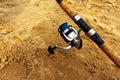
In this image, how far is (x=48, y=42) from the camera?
13.7ft

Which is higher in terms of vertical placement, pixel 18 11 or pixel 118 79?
pixel 18 11

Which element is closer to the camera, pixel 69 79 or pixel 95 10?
pixel 69 79

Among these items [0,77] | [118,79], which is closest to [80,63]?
[118,79]

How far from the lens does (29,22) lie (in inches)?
183

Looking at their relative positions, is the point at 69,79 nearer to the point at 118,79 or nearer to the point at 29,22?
the point at 118,79

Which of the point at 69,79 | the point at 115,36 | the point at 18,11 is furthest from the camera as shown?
the point at 18,11

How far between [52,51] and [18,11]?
1.43 meters

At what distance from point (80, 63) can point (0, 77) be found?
3.60 ft

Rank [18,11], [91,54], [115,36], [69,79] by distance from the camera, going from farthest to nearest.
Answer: [18,11] < [115,36] < [91,54] < [69,79]

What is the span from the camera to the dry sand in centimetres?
376

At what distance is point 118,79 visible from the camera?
3.69m

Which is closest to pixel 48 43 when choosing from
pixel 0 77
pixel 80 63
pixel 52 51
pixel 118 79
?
pixel 52 51

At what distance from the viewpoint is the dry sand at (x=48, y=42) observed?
376cm

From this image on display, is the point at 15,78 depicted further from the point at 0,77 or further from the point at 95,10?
the point at 95,10
